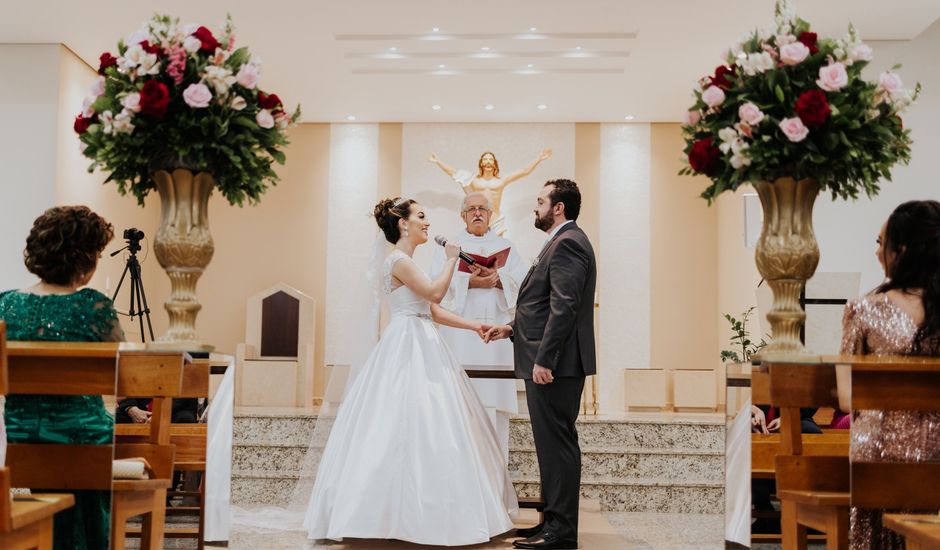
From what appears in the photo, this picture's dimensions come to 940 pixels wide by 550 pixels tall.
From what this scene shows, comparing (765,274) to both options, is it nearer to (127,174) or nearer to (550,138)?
(127,174)

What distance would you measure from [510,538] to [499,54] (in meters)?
Result: 5.41

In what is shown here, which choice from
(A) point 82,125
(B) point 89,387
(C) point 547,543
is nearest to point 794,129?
(B) point 89,387

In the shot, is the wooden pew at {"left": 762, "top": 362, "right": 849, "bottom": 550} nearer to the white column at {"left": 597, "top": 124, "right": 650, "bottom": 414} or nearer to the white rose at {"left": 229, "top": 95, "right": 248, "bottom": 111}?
the white rose at {"left": 229, "top": 95, "right": 248, "bottom": 111}

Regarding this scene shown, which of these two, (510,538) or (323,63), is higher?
(323,63)

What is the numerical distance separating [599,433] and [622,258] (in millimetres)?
4617

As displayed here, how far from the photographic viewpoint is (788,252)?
9.31 ft

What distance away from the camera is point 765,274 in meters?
2.91

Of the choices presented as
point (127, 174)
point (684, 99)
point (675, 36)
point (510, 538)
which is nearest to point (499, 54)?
point (675, 36)

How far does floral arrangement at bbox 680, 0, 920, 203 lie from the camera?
9.09 ft

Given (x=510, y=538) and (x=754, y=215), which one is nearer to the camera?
(x=510, y=538)

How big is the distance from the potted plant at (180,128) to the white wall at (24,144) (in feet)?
18.8

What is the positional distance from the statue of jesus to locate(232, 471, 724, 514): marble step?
4282 millimetres

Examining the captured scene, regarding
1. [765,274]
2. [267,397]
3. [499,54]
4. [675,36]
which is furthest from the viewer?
[267,397]

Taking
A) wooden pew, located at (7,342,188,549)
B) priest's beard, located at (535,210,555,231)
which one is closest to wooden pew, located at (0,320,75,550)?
wooden pew, located at (7,342,188,549)
